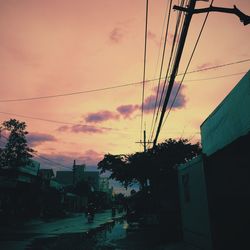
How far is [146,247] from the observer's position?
41.2 ft

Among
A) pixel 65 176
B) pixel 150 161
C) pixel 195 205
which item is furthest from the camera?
pixel 65 176

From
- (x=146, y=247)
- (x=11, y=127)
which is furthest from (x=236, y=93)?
(x=11, y=127)

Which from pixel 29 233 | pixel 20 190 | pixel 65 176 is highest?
pixel 65 176

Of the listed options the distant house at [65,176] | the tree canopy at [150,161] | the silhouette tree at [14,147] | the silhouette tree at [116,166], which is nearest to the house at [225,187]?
the tree canopy at [150,161]

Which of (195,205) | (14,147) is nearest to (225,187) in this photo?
(195,205)

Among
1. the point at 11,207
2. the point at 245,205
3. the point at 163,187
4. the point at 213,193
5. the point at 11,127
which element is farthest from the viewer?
the point at 11,207

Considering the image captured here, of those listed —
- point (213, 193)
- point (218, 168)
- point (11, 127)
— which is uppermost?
point (11, 127)

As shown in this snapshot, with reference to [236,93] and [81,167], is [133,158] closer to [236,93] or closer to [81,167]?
[236,93]

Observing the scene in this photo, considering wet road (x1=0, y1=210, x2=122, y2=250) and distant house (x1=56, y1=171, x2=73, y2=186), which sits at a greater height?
distant house (x1=56, y1=171, x2=73, y2=186)

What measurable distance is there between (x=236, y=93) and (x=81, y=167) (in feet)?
347

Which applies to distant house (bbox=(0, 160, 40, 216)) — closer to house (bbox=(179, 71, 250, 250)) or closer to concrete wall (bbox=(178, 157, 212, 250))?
concrete wall (bbox=(178, 157, 212, 250))

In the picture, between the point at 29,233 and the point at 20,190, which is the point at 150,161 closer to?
the point at 29,233

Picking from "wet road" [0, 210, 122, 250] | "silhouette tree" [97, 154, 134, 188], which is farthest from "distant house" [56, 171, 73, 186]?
"silhouette tree" [97, 154, 134, 188]

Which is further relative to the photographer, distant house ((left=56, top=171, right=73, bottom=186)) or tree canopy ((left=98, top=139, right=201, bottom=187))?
distant house ((left=56, top=171, right=73, bottom=186))
